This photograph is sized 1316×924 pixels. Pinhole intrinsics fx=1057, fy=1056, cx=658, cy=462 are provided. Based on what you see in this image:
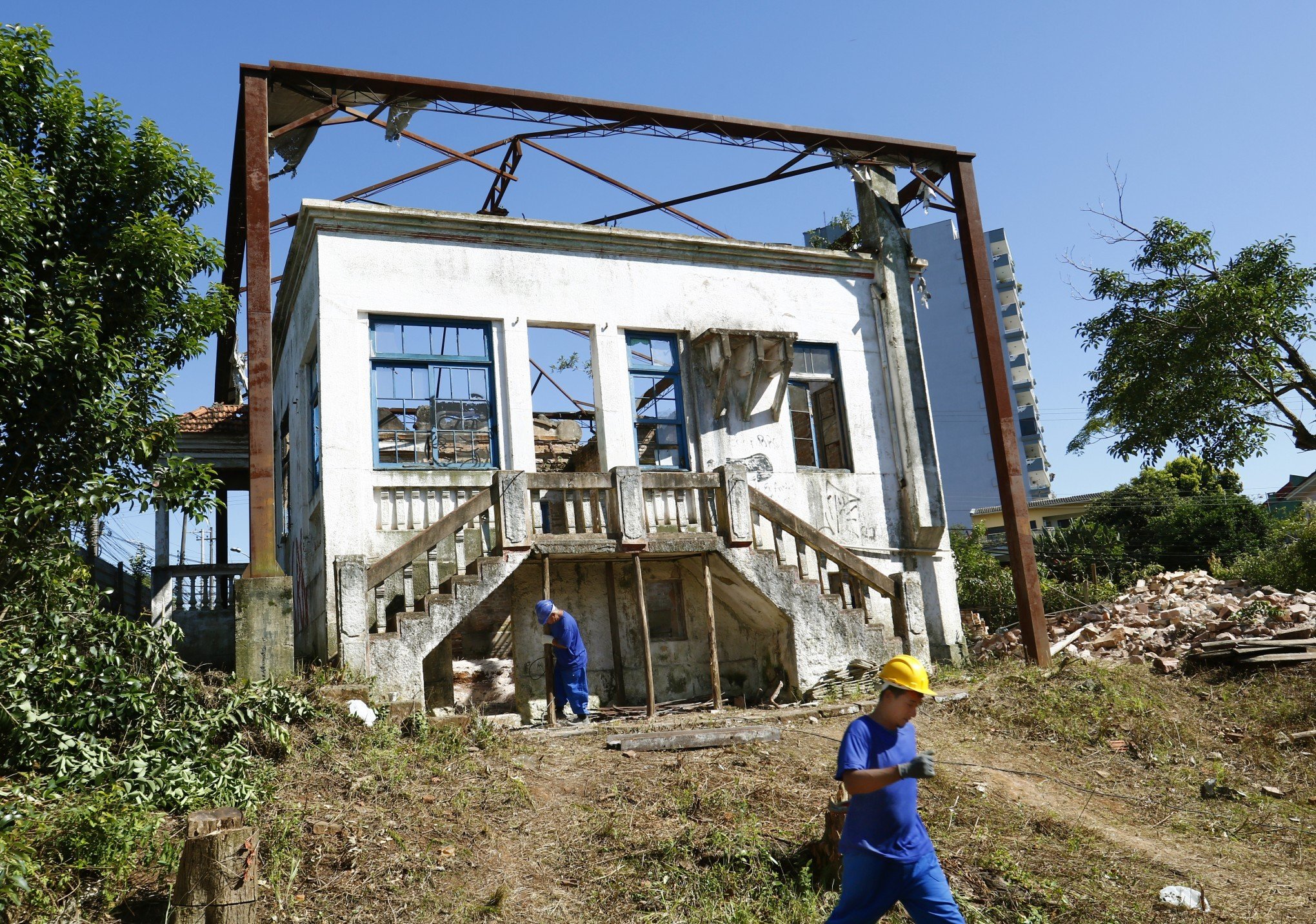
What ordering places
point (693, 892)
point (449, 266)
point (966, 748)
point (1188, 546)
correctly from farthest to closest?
point (1188, 546) → point (449, 266) → point (966, 748) → point (693, 892)

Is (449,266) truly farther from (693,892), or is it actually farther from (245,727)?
(693,892)

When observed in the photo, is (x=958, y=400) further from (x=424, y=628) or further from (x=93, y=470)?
(x=93, y=470)

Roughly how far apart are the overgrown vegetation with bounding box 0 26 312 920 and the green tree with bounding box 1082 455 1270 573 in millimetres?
23542

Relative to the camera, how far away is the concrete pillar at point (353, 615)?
10.8 meters

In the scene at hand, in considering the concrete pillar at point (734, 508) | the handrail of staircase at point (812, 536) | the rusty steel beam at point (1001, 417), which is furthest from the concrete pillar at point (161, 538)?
the rusty steel beam at point (1001, 417)

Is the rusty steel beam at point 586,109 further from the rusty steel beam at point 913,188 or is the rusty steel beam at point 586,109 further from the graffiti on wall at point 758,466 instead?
the graffiti on wall at point 758,466

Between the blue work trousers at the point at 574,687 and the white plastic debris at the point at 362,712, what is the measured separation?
101 inches

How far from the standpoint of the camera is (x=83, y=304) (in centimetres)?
890

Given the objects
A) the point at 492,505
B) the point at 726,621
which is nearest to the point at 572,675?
the point at 492,505

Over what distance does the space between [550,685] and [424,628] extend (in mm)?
1524

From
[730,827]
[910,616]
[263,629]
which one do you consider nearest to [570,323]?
[263,629]

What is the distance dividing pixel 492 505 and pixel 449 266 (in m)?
3.58

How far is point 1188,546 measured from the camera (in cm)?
2950

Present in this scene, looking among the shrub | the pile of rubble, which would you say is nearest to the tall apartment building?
the shrub
